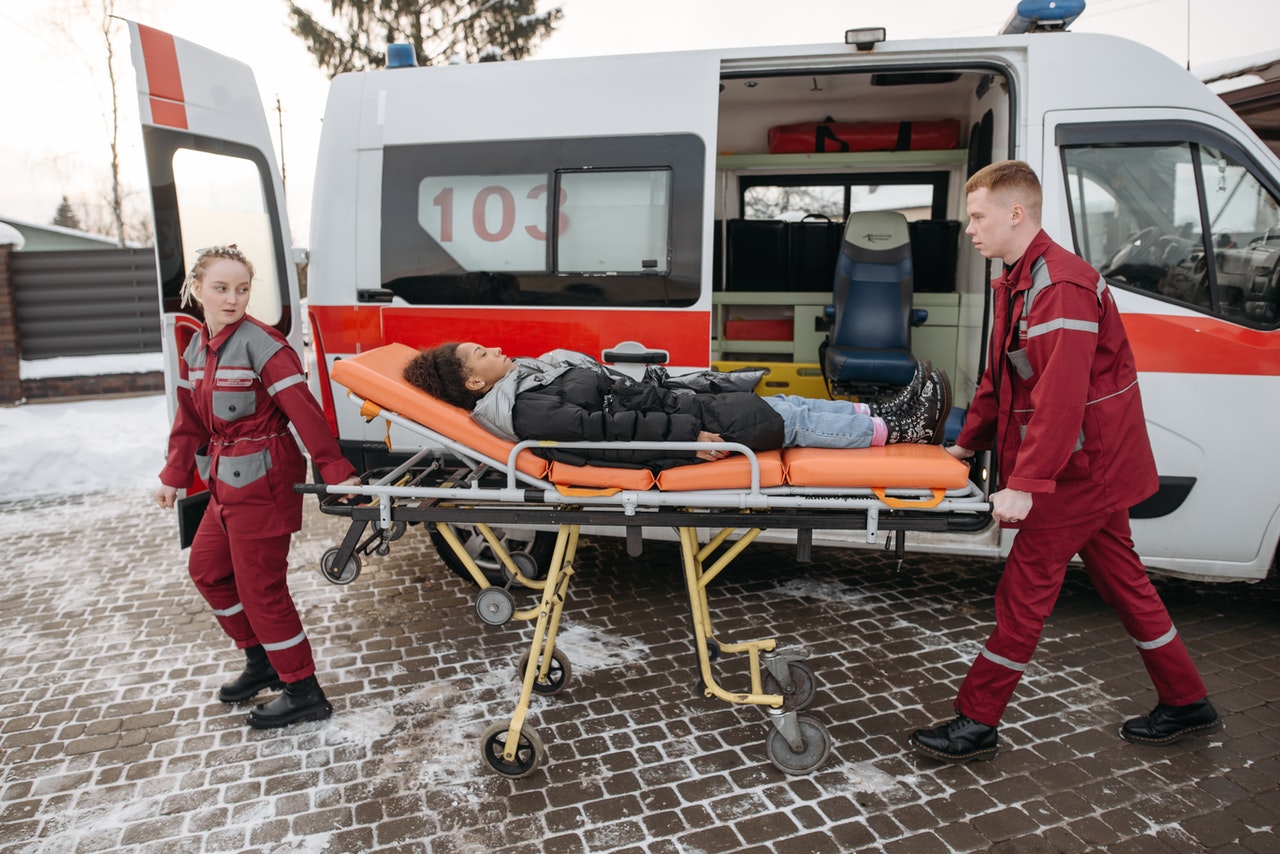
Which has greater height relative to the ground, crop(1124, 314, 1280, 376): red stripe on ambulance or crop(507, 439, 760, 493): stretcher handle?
crop(1124, 314, 1280, 376): red stripe on ambulance

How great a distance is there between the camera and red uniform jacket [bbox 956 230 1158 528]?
2709 mm

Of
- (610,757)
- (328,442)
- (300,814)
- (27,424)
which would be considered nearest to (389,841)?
(300,814)

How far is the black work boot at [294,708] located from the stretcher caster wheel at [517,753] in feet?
2.79

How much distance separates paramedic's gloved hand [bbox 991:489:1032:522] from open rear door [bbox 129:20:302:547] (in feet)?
10.4

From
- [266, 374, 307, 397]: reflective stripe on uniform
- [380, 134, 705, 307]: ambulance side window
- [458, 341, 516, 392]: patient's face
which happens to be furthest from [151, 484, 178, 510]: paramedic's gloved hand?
[380, 134, 705, 307]: ambulance side window

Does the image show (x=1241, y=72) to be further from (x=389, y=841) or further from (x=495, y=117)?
(x=389, y=841)

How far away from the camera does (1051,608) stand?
2977 millimetres

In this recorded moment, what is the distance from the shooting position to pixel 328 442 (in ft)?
10.8

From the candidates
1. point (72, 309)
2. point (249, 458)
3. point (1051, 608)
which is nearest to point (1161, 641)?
point (1051, 608)

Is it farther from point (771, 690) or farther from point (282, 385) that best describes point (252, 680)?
point (771, 690)

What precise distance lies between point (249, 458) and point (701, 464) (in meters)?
1.76

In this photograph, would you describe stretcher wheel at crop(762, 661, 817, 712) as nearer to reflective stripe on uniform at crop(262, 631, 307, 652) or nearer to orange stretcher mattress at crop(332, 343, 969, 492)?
orange stretcher mattress at crop(332, 343, 969, 492)

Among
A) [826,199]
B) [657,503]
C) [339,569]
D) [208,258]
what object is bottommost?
[339,569]

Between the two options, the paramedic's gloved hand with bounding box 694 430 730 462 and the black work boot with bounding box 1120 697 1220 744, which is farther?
the black work boot with bounding box 1120 697 1220 744
